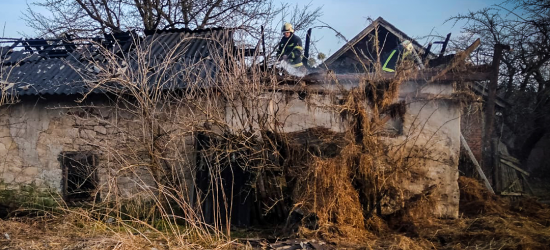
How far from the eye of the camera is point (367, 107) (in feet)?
22.4

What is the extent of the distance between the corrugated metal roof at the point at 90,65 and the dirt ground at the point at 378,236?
226cm

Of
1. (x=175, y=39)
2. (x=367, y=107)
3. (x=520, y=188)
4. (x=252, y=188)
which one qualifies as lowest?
(x=520, y=188)

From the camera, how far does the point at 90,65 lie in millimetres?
8469

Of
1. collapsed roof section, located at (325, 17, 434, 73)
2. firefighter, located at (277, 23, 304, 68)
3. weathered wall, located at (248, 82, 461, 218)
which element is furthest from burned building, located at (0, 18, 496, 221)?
collapsed roof section, located at (325, 17, 434, 73)

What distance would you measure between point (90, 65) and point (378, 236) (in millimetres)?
5889

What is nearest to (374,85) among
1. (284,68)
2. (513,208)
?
(284,68)

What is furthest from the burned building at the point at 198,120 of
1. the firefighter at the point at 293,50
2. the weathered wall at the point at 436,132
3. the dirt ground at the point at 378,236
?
the firefighter at the point at 293,50

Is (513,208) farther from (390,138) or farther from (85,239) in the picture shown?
(85,239)

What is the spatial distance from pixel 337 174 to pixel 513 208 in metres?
3.94

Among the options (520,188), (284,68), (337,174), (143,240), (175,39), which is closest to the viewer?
(143,240)

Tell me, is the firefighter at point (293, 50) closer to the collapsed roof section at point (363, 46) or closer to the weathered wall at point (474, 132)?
the collapsed roof section at point (363, 46)

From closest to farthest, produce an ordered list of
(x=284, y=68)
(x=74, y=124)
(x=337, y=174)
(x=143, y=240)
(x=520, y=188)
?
(x=143, y=240), (x=337, y=174), (x=284, y=68), (x=74, y=124), (x=520, y=188)

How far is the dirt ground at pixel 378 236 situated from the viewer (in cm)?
561

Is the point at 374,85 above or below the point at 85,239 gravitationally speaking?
above
